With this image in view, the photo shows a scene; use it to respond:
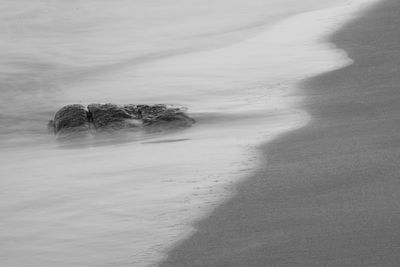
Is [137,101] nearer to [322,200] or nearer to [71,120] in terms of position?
[71,120]

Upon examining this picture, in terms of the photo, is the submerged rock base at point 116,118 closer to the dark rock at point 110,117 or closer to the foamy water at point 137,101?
the dark rock at point 110,117

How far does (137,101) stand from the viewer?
7266mm

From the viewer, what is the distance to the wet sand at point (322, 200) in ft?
11.7

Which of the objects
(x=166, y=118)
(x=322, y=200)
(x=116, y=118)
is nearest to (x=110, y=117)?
(x=116, y=118)

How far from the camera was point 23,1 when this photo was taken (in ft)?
44.3

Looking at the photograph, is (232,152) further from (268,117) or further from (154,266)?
(154,266)

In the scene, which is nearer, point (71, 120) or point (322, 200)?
point (322, 200)

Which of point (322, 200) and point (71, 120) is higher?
point (71, 120)

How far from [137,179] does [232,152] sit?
67 cm

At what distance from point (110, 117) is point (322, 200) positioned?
8.17 ft

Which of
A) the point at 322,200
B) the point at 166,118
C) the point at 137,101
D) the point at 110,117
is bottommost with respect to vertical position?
the point at 322,200

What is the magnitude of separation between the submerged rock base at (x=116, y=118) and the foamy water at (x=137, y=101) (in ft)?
0.45

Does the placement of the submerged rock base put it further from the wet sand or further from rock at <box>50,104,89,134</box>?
the wet sand

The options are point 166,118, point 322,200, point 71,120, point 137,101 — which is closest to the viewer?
point 322,200
